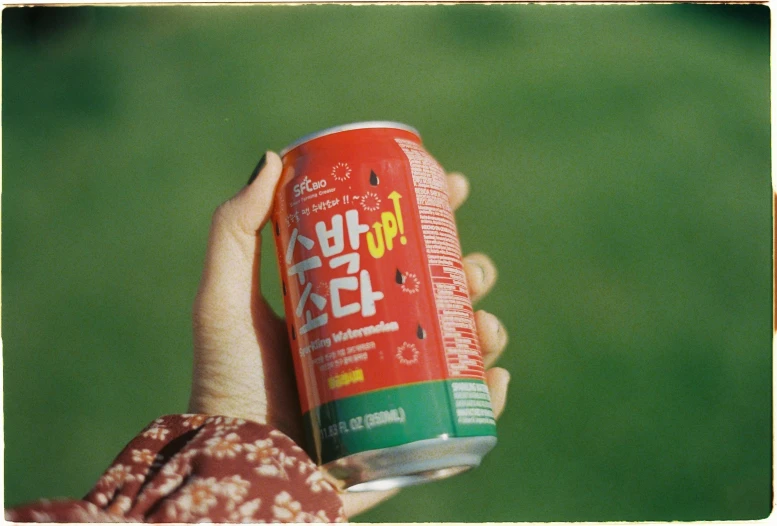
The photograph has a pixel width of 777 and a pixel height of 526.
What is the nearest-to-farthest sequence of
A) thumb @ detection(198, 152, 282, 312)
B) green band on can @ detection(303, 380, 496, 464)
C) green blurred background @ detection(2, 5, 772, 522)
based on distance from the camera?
green band on can @ detection(303, 380, 496, 464)
thumb @ detection(198, 152, 282, 312)
green blurred background @ detection(2, 5, 772, 522)

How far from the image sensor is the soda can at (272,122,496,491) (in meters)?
0.94

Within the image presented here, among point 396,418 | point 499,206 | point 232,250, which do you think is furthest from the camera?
point 499,206

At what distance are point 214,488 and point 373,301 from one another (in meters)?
0.29

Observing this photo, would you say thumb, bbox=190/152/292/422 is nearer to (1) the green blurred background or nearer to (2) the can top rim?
(2) the can top rim

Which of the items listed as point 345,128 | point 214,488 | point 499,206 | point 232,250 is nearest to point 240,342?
point 232,250

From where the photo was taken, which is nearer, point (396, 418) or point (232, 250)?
point (396, 418)

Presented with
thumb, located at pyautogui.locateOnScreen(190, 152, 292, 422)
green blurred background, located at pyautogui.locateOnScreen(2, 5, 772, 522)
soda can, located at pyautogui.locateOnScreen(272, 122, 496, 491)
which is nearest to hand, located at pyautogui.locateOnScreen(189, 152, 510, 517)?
thumb, located at pyautogui.locateOnScreen(190, 152, 292, 422)

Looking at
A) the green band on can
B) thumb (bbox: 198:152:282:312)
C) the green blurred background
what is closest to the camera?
the green band on can

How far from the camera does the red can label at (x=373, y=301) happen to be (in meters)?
0.94

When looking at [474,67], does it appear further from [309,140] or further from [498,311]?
[309,140]

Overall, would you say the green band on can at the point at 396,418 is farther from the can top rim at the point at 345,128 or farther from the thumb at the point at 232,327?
the can top rim at the point at 345,128

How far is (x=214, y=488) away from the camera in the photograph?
0.98 m

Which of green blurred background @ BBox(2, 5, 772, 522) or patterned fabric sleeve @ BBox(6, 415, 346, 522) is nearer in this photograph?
patterned fabric sleeve @ BBox(6, 415, 346, 522)

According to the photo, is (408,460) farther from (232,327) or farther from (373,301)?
(232,327)
